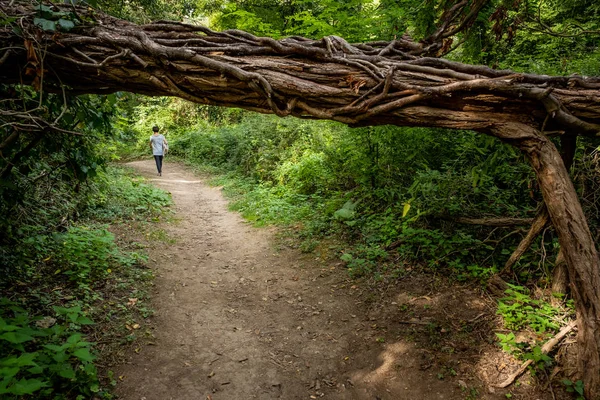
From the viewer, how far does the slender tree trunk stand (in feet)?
8.45

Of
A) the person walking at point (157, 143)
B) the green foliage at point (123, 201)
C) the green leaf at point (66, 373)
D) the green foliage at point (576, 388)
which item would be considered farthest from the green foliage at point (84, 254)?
the person walking at point (157, 143)

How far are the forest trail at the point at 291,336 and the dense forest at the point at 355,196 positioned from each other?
32 cm

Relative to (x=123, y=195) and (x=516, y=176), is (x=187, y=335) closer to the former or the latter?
(x=516, y=176)

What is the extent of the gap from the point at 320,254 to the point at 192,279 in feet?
6.77

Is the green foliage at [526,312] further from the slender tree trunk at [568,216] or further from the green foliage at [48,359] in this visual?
the green foliage at [48,359]

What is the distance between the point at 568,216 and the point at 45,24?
13.0 feet

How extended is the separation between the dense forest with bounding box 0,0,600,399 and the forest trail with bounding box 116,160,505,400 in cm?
32

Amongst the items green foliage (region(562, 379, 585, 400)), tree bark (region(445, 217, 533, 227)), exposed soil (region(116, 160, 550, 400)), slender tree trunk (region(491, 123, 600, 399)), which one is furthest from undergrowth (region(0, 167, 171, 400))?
tree bark (region(445, 217, 533, 227))

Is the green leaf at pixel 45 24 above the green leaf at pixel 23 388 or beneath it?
above

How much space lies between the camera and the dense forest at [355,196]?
267 cm

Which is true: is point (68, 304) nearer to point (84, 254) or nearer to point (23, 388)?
point (84, 254)

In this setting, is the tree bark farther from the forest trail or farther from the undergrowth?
the undergrowth

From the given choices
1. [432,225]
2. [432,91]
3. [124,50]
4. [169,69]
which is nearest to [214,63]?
[169,69]

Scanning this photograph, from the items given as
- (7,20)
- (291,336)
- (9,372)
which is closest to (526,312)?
(291,336)
